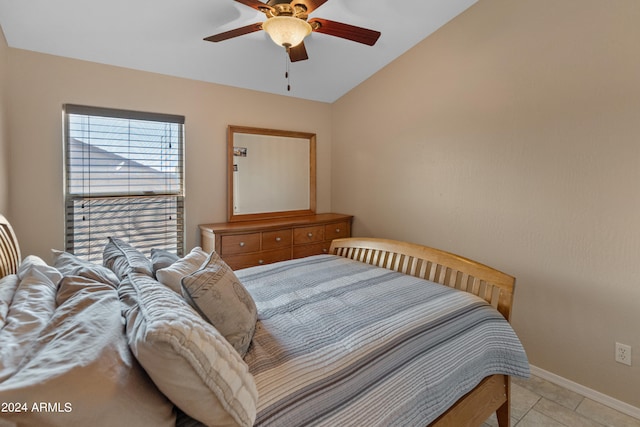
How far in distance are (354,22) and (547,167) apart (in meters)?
1.82

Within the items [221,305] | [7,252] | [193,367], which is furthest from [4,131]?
[193,367]

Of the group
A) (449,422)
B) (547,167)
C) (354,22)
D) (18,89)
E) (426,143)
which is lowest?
(449,422)

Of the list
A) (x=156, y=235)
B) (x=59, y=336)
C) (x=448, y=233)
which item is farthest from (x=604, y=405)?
(x=156, y=235)

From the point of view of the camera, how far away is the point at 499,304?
179cm

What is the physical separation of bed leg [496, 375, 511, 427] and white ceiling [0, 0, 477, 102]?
2601mm

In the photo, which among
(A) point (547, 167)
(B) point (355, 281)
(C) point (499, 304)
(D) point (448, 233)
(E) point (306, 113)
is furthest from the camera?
(E) point (306, 113)

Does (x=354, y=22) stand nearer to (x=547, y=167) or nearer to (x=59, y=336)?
(x=547, y=167)

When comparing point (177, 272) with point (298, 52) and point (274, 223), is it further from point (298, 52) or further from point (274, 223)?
point (274, 223)

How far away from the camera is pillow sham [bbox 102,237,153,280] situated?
4.48 feet

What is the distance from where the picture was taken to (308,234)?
340 centimetres

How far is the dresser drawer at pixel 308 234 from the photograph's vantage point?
331 cm

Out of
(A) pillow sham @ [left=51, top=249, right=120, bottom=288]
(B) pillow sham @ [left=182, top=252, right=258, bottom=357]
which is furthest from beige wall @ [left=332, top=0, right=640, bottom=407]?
(A) pillow sham @ [left=51, top=249, right=120, bottom=288]

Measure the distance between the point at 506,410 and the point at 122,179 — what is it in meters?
3.13

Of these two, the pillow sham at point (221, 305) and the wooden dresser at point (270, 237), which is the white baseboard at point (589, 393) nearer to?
the wooden dresser at point (270, 237)
